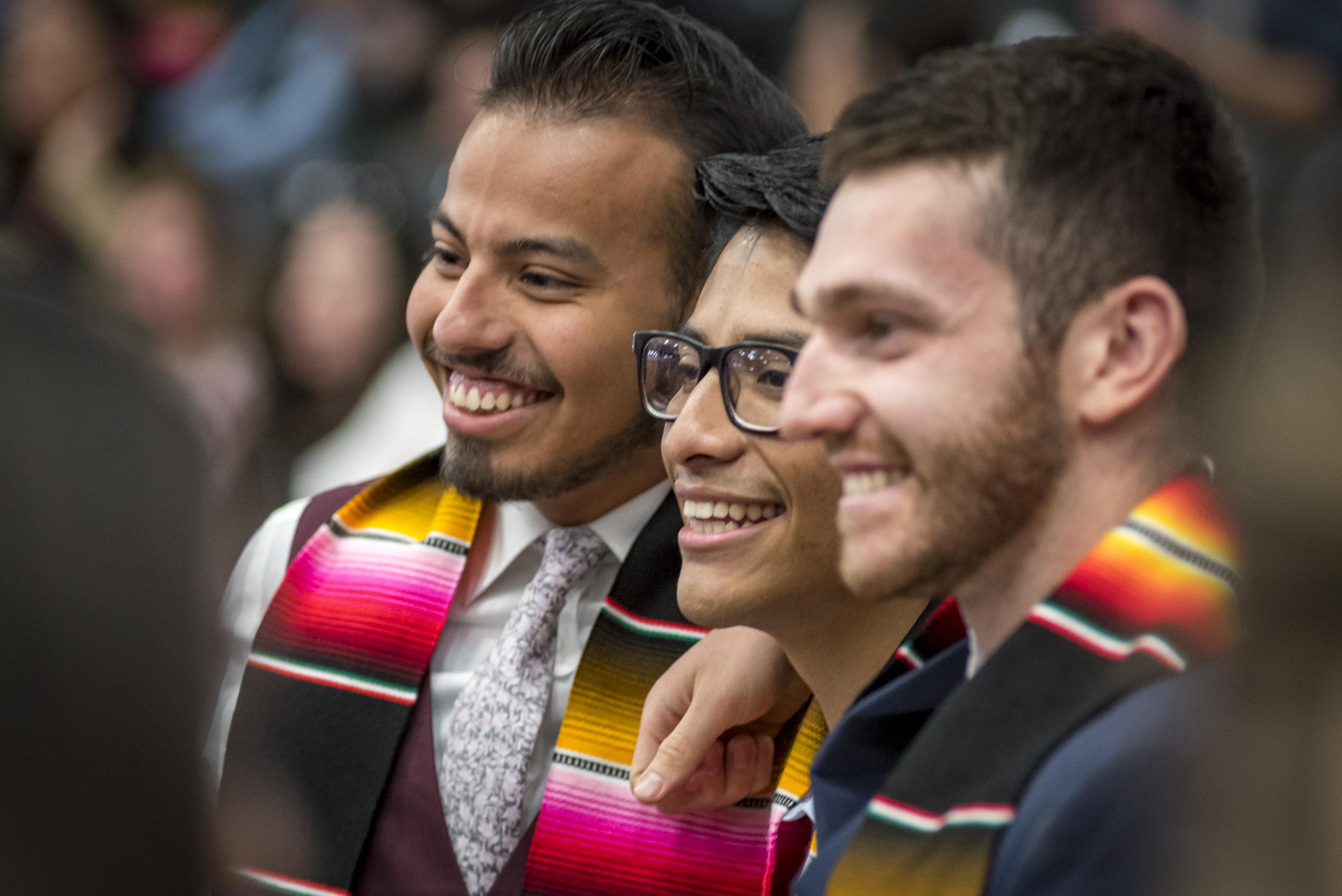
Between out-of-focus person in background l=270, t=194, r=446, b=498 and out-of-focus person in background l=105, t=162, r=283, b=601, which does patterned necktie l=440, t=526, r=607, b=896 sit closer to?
out-of-focus person in background l=270, t=194, r=446, b=498

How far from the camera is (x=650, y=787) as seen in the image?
198 cm

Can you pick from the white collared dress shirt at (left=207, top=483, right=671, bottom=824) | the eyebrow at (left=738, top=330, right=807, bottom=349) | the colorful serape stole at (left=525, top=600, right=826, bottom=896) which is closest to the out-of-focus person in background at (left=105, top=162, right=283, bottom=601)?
the white collared dress shirt at (left=207, top=483, right=671, bottom=824)

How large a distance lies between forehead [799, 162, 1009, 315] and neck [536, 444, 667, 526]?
92 cm

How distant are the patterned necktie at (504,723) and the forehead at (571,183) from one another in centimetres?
46

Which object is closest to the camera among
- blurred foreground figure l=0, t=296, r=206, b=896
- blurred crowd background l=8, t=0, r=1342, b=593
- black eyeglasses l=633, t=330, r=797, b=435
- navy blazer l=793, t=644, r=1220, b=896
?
blurred foreground figure l=0, t=296, r=206, b=896

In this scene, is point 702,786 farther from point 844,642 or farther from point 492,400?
point 492,400

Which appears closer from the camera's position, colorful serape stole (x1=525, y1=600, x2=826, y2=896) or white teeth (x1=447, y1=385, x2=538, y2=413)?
colorful serape stole (x1=525, y1=600, x2=826, y2=896)

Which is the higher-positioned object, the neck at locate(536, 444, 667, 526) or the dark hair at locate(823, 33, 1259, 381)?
the dark hair at locate(823, 33, 1259, 381)

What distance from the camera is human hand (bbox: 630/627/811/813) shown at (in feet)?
6.47

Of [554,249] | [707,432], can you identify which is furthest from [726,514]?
[554,249]

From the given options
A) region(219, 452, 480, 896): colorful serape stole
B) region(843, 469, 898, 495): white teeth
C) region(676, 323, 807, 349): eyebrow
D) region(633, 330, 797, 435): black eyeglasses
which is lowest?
region(219, 452, 480, 896): colorful serape stole

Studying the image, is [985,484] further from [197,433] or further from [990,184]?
[197,433]

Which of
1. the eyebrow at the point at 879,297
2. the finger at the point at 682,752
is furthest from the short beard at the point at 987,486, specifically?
the finger at the point at 682,752

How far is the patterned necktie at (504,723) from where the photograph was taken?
217 cm
